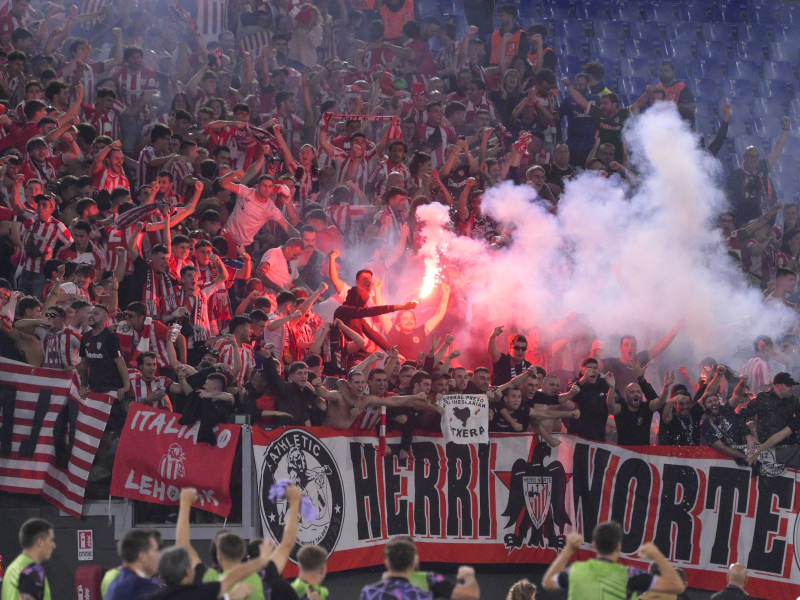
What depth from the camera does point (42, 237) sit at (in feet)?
33.8

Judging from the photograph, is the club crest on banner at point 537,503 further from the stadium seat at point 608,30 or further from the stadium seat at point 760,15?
the stadium seat at point 760,15

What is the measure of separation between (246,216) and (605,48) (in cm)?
930

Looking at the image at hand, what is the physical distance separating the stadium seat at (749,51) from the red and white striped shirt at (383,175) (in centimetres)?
840

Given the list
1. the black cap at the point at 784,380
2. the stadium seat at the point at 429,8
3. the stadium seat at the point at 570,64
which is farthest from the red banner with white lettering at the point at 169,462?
the stadium seat at the point at 570,64

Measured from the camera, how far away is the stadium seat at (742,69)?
19250 mm

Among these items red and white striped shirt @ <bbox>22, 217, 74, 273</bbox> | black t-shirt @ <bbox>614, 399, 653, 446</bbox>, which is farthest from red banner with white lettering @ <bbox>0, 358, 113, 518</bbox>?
black t-shirt @ <bbox>614, 399, 653, 446</bbox>

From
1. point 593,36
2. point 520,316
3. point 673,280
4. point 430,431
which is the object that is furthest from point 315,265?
point 593,36

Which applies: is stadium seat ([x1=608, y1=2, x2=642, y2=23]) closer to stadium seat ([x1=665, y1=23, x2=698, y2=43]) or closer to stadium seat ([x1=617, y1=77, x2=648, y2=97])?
stadium seat ([x1=665, y1=23, x2=698, y2=43])

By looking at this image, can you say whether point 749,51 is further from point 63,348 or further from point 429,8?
point 63,348

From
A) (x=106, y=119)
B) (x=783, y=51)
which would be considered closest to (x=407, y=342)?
(x=106, y=119)

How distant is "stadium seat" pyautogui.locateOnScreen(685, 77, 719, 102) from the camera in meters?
18.9

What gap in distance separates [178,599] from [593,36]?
15.8 metres

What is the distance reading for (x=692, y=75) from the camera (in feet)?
62.9

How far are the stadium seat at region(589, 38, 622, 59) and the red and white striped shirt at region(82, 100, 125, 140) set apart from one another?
8938mm
